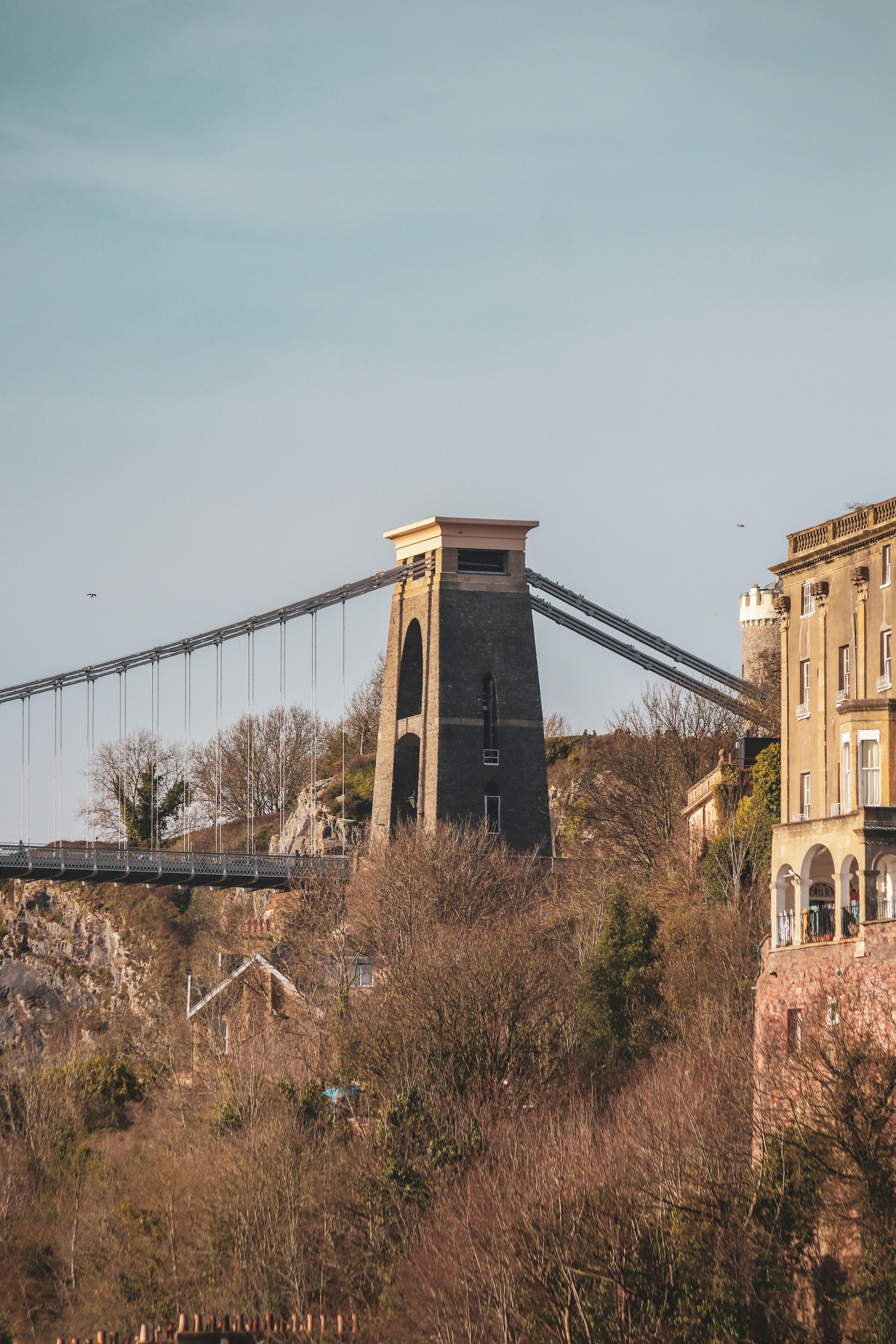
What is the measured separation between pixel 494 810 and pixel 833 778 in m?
29.5

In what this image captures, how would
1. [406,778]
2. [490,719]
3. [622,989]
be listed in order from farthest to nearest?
[406,778]
[490,719]
[622,989]

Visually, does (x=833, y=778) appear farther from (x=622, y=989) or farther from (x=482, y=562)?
(x=482, y=562)

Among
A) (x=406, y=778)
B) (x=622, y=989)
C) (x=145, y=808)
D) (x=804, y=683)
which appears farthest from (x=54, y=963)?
(x=804, y=683)

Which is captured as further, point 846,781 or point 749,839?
point 749,839

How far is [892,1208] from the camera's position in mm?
33281

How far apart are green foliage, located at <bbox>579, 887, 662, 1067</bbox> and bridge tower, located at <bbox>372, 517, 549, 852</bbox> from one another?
1992 centimetres

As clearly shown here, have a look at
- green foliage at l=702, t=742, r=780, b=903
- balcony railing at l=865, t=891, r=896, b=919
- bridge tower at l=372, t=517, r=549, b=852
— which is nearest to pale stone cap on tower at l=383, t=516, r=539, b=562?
bridge tower at l=372, t=517, r=549, b=852

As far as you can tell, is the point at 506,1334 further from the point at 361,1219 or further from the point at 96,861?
the point at 96,861

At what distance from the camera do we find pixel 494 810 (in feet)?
251

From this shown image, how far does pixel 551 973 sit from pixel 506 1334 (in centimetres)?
2429

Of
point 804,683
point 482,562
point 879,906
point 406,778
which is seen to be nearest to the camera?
point 879,906

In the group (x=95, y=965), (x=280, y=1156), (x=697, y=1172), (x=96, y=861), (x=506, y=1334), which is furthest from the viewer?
(x=95, y=965)

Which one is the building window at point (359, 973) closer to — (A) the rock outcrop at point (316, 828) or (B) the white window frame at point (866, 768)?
(A) the rock outcrop at point (316, 828)

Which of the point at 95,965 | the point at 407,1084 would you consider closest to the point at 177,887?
the point at 95,965
